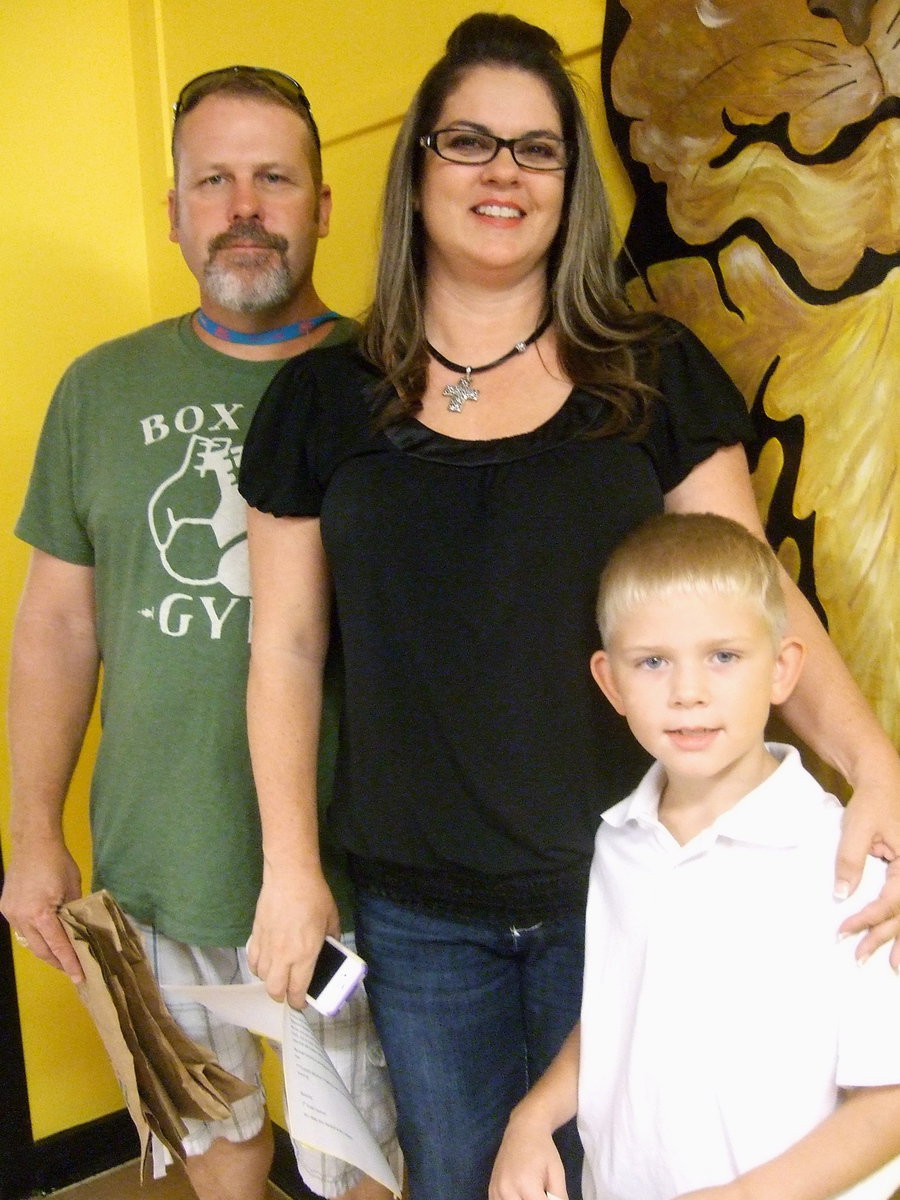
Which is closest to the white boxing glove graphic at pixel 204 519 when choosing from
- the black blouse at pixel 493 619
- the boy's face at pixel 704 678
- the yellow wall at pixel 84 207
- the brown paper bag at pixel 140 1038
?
the black blouse at pixel 493 619

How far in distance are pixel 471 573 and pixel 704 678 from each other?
30 cm

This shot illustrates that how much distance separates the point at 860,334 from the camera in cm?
114

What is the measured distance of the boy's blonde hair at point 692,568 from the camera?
0.98 m

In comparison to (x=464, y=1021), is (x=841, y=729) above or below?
above

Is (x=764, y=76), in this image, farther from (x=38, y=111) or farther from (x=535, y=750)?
(x=38, y=111)

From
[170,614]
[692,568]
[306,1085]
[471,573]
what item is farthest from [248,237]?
[306,1085]

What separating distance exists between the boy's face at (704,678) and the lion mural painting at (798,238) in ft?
0.81

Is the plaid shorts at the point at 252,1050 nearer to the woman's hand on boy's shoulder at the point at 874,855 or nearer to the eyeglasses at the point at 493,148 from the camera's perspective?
the woman's hand on boy's shoulder at the point at 874,855

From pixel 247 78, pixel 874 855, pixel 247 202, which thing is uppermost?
pixel 247 78

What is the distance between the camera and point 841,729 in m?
1.08

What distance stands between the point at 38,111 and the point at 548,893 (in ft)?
6.33

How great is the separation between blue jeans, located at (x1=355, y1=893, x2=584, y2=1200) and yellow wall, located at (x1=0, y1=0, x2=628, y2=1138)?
1171 millimetres

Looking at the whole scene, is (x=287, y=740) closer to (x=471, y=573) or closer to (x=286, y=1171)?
(x=471, y=573)

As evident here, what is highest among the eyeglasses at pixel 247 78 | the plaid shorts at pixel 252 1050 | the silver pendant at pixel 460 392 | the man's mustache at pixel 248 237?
the eyeglasses at pixel 247 78
